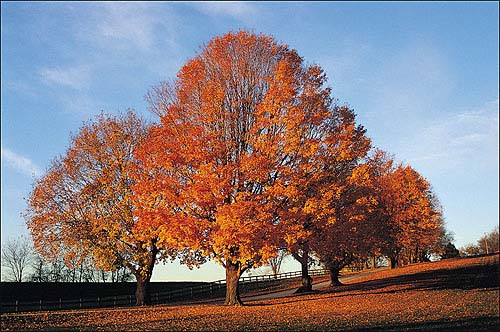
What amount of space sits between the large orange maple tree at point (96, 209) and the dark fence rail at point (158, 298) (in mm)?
6141

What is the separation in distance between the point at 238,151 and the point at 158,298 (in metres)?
28.4

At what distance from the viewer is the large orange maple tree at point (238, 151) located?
23.2m

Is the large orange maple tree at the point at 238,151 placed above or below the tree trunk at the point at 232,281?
above

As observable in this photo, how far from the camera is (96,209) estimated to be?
34.9m

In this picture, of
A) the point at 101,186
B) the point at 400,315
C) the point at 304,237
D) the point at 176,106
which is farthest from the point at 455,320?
the point at 101,186

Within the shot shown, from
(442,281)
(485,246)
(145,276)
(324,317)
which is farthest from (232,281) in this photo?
(485,246)

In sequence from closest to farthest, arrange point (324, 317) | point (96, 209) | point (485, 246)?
point (324, 317), point (96, 209), point (485, 246)

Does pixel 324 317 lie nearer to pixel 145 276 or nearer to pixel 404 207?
pixel 145 276

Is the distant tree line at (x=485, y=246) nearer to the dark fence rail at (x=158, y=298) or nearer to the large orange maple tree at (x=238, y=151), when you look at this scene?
the dark fence rail at (x=158, y=298)

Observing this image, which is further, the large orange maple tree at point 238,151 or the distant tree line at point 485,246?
the distant tree line at point 485,246

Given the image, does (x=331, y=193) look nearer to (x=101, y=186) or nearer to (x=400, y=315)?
(x=400, y=315)

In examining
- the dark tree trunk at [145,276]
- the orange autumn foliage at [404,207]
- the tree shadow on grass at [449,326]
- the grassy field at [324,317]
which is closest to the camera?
the tree shadow on grass at [449,326]

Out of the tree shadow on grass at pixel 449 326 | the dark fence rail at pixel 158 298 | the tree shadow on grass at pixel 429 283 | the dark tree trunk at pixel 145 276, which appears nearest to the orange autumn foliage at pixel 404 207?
the tree shadow on grass at pixel 429 283

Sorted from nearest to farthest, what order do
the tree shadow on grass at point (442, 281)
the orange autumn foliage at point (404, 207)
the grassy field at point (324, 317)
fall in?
the grassy field at point (324, 317), the tree shadow on grass at point (442, 281), the orange autumn foliage at point (404, 207)
